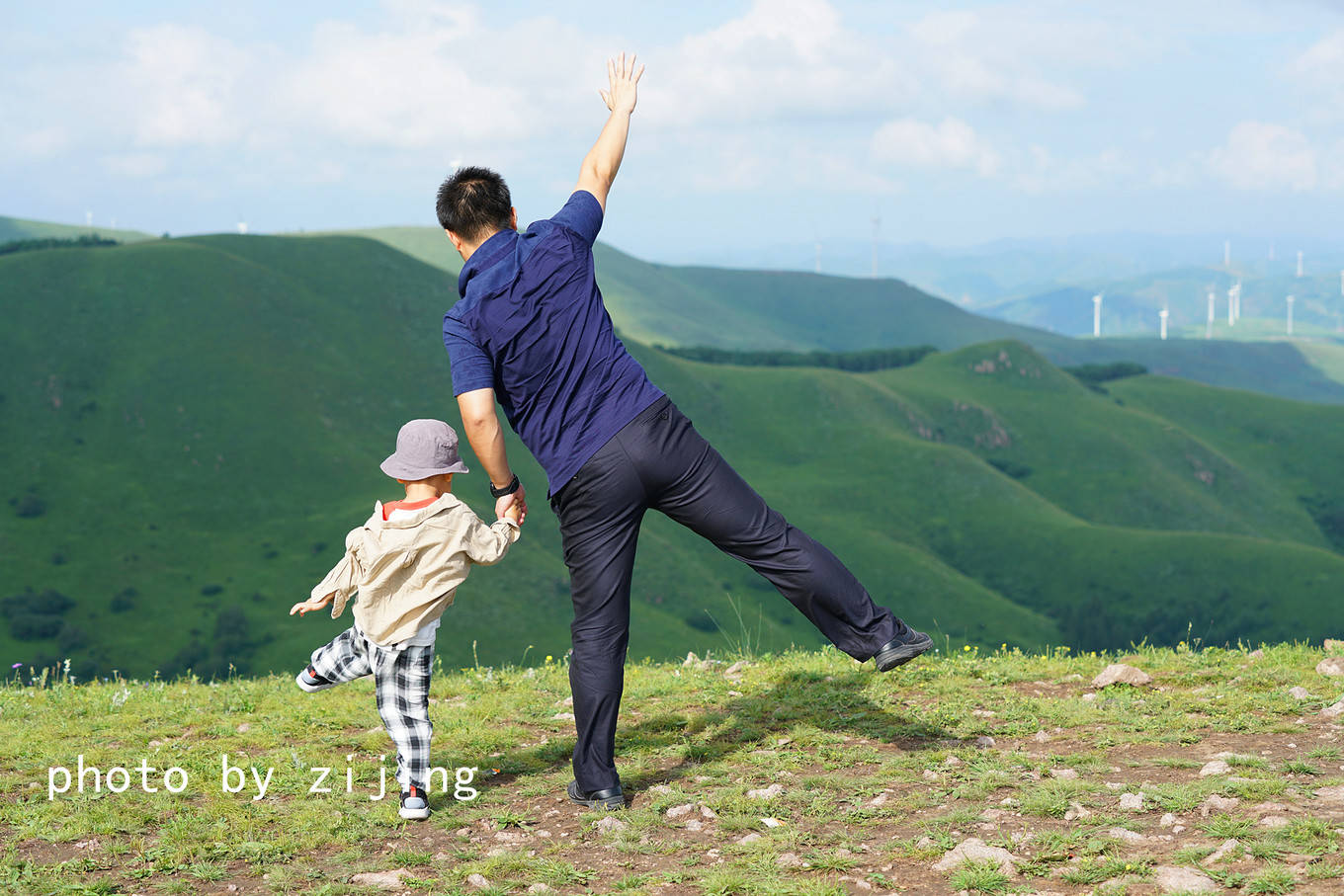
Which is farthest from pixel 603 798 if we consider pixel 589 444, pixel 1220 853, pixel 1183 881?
pixel 1220 853

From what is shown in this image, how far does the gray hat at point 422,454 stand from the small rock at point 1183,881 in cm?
395

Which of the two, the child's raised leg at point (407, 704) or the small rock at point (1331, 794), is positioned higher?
the child's raised leg at point (407, 704)

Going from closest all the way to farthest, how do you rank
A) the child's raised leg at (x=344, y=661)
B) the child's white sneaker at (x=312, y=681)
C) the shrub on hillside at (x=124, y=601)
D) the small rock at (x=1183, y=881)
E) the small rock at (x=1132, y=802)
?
the small rock at (x=1183, y=881)
the small rock at (x=1132, y=802)
the child's raised leg at (x=344, y=661)
the child's white sneaker at (x=312, y=681)
the shrub on hillside at (x=124, y=601)

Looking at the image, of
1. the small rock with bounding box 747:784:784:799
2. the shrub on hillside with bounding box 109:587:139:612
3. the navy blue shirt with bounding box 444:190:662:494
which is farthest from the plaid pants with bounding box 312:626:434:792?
the shrub on hillside with bounding box 109:587:139:612

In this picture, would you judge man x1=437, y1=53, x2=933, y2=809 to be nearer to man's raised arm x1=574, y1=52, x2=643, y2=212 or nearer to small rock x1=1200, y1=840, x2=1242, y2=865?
man's raised arm x1=574, y1=52, x2=643, y2=212

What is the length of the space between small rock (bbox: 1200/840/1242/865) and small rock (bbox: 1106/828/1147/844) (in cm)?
34

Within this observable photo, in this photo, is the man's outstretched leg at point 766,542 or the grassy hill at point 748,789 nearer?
the grassy hill at point 748,789

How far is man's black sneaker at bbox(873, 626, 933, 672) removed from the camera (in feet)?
20.7

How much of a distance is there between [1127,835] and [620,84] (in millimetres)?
4979

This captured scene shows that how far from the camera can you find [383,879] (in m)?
5.38

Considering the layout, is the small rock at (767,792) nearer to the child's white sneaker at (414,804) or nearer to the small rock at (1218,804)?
the child's white sneaker at (414,804)

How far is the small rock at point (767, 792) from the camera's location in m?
6.24

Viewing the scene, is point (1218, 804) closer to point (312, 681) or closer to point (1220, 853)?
point (1220, 853)

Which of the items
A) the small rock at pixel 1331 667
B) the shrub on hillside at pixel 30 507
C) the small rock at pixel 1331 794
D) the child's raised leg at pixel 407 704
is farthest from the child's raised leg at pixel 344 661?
the shrub on hillside at pixel 30 507
